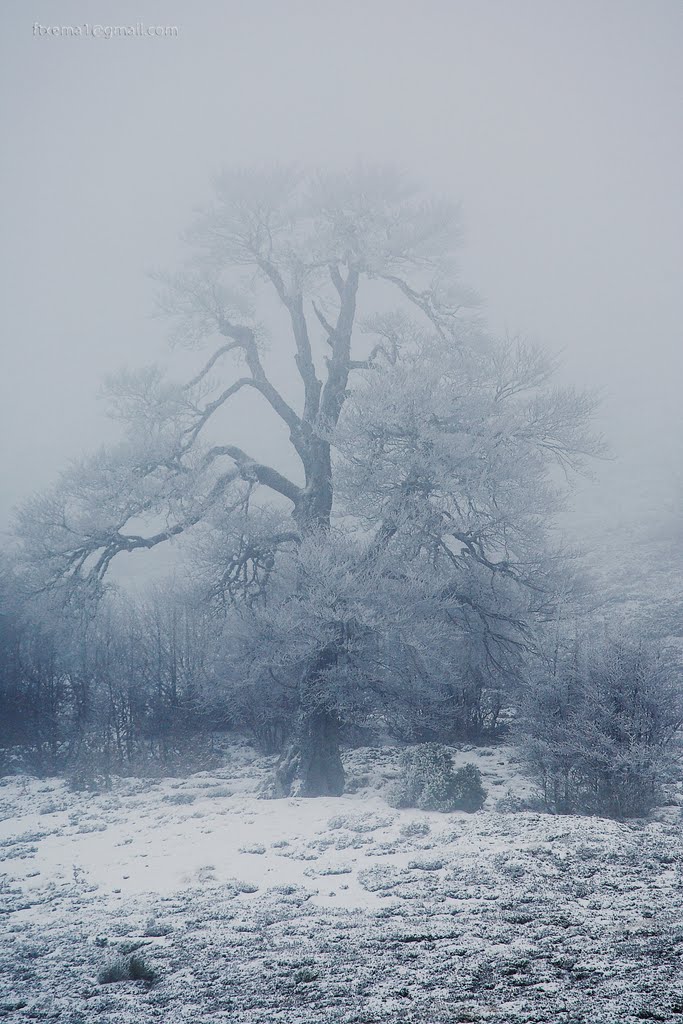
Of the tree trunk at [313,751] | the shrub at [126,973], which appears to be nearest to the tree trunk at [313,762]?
the tree trunk at [313,751]

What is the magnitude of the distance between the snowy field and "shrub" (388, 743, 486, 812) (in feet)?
0.86

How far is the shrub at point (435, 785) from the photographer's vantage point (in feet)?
29.9

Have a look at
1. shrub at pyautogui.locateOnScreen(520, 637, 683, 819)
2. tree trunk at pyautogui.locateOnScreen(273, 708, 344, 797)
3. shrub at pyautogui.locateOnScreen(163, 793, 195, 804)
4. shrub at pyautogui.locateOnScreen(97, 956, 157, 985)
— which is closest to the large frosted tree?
tree trunk at pyautogui.locateOnScreen(273, 708, 344, 797)

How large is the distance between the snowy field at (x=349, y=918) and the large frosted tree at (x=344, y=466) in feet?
10.0

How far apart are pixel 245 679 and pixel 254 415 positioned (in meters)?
59.6

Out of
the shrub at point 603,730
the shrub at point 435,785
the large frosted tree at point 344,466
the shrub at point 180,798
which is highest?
the large frosted tree at point 344,466

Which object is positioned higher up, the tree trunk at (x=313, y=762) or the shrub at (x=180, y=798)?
the tree trunk at (x=313, y=762)

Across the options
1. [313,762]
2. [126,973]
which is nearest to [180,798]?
[313,762]

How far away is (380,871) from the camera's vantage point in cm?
631

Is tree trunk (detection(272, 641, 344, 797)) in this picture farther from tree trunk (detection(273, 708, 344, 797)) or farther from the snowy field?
the snowy field

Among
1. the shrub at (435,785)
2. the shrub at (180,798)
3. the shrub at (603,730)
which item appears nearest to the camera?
the shrub at (603,730)

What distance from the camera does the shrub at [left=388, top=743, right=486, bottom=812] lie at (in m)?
9.12

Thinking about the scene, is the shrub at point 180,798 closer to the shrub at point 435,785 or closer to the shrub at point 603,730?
the shrub at point 435,785

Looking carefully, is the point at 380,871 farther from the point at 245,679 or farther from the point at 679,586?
the point at 679,586
